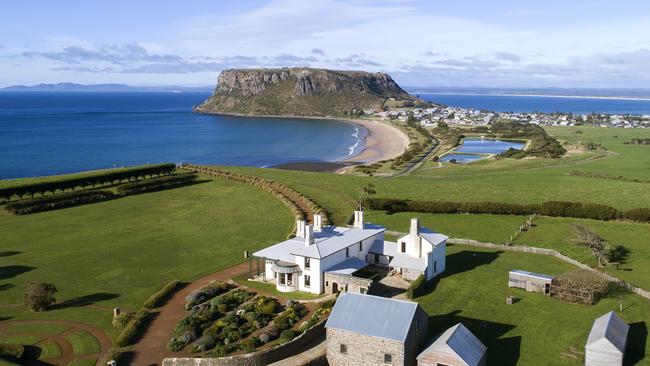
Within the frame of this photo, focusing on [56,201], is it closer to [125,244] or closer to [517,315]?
[125,244]

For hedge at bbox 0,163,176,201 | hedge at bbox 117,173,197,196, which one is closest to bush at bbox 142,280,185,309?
hedge at bbox 117,173,197,196

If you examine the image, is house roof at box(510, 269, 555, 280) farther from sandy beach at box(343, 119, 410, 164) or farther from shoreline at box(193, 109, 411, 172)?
sandy beach at box(343, 119, 410, 164)

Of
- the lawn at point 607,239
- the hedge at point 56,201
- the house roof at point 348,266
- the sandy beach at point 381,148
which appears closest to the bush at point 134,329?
the house roof at point 348,266

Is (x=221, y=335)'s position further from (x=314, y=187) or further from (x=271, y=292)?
(x=314, y=187)

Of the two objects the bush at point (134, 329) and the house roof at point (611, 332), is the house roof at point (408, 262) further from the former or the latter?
the bush at point (134, 329)

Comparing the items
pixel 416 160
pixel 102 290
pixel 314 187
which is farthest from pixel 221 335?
pixel 416 160

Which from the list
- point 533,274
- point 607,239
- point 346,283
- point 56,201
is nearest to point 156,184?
Answer: point 56,201
